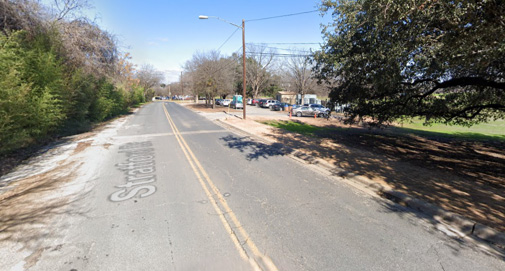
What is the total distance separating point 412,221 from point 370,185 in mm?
1562

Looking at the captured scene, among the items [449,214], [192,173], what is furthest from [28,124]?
[449,214]

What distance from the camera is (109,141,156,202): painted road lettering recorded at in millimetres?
4828

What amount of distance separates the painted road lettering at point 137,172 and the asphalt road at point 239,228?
1.8 inches

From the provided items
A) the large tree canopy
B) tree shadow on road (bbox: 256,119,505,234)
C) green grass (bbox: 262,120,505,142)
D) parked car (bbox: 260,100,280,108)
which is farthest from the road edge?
parked car (bbox: 260,100,280,108)

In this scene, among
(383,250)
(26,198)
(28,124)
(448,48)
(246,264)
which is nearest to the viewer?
(246,264)

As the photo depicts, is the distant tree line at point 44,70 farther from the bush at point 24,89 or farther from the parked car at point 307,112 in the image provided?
the parked car at point 307,112

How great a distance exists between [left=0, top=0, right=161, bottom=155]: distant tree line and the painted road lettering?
3010mm

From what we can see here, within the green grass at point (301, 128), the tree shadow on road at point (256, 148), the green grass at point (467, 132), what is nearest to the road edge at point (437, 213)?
the tree shadow on road at point (256, 148)

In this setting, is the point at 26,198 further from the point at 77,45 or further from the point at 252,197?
the point at 77,45

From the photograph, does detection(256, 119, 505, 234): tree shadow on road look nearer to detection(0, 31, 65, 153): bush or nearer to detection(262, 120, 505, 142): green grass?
detection(262, 120, 505, 142): green grass

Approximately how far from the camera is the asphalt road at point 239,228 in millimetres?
2807

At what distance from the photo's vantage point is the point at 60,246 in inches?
121

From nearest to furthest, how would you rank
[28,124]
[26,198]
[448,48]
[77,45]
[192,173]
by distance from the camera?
[26,198]
[448,48]
[192,173]
[28,124]
[77,45]

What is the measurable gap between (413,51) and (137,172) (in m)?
8.71
